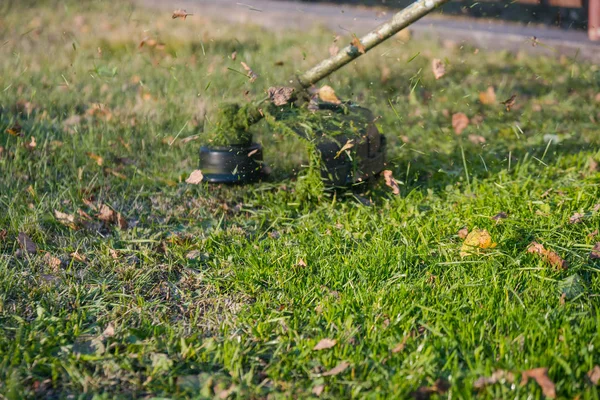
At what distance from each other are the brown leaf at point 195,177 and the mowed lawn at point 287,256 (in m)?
0.10

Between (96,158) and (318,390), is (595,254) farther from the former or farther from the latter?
(96,158)

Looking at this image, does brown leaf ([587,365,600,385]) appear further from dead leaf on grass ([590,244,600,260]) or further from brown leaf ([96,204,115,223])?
brown leaf ([96,204,115,223])

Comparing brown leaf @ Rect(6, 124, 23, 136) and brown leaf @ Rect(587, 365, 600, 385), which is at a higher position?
brown leaf @ Rect(6, 124, 23, 136)

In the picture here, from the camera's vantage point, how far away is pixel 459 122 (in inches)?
175

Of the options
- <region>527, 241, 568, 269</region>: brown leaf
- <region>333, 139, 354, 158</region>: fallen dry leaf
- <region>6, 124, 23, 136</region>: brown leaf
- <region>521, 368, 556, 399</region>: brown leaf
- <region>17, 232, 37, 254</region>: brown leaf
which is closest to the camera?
<region>521, 368, 556, 399</region>: brown leaf

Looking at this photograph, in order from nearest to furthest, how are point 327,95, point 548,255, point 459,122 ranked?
point 548,255 → point 327,95 → point 459,122

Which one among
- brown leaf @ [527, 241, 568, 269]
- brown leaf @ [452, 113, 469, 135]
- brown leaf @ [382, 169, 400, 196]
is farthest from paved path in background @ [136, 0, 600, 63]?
brown leaf @ [527, 241, 568, 269]

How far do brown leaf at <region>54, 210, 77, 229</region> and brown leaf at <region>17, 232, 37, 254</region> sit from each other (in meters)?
0.19

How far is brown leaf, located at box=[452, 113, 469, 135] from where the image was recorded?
4355mm

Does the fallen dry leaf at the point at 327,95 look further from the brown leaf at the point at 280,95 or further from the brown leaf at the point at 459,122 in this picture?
the brown leaf at the point at 459,122

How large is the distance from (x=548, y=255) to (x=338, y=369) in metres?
1.08

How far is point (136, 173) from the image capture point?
362 centimetres

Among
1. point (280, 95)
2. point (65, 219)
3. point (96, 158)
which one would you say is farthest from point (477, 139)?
point (65, 219)

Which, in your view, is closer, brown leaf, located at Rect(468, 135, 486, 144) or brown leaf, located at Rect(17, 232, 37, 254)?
brown leaf, located at Rect(17, 232, 37, 254)
